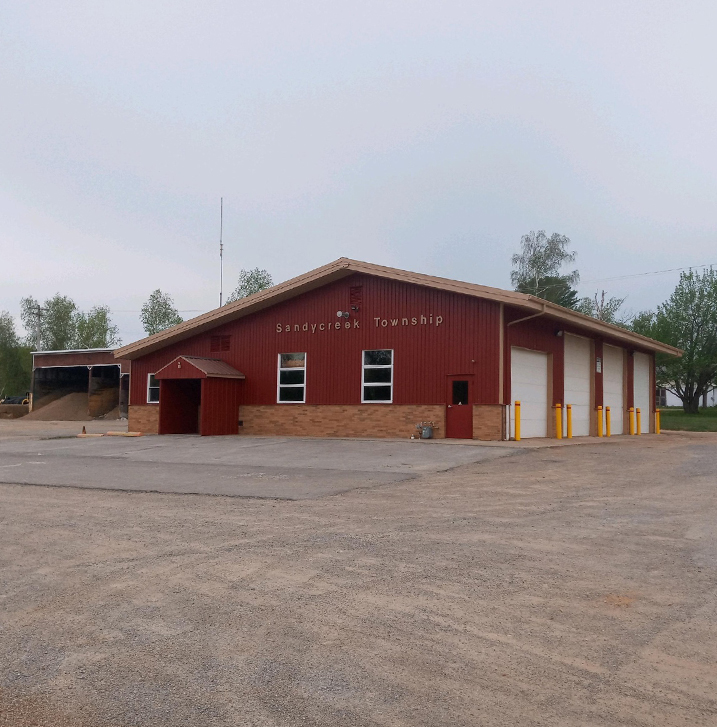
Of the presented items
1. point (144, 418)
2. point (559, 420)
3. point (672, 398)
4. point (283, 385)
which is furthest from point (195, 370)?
point (672, 398)

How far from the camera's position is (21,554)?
7020 mm

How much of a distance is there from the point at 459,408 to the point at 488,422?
97 cm

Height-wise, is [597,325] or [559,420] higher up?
[597,325]

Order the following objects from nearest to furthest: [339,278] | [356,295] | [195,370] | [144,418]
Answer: [356,295] < [339,278] < [195,370] < [144,418]

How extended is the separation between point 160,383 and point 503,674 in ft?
76.2

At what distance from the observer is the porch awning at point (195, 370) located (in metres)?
24.0

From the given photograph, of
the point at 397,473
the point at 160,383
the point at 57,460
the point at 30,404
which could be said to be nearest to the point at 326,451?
the point at 397,473

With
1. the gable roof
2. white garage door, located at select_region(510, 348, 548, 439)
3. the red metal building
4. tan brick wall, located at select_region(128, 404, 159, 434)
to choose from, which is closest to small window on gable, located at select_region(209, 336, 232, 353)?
the red metal building

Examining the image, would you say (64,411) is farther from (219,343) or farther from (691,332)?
(691,332)

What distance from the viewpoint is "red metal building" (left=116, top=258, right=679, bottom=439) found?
21.2 metres

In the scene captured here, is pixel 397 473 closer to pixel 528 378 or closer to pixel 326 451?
pixel 326 451

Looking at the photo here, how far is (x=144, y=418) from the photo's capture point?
2738 cm

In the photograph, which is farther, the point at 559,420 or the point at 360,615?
the point at 559,420

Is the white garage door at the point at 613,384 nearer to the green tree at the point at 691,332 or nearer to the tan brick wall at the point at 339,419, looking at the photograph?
the tan brick wall at the point at 339,419
